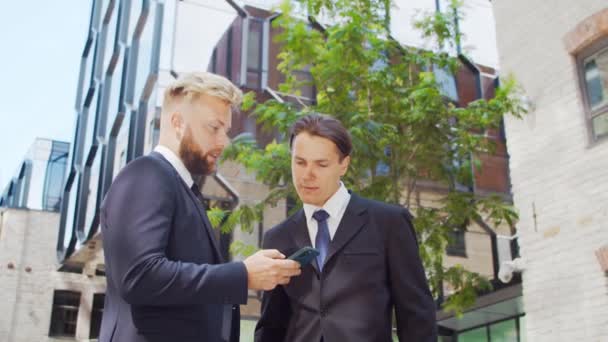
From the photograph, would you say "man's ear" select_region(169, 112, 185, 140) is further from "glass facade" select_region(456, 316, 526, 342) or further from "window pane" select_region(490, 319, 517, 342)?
"window pane" select_region(490, 319, 517, 342)

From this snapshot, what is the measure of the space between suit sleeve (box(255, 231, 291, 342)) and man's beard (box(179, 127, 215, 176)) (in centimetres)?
69

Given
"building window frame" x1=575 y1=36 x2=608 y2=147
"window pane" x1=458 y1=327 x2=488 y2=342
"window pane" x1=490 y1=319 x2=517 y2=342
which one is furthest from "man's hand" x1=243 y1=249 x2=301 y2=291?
"window pane" x1=458 y1=327 x2=488 y2=342

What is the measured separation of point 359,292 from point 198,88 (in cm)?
105

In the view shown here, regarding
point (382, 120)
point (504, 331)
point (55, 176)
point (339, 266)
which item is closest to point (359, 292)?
point (339, 266)

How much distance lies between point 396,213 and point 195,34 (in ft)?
47.2

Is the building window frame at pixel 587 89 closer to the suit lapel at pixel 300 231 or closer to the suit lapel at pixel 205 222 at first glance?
the suit lapel at pixel 300 231

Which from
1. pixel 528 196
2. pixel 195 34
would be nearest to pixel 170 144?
pixel 528 196

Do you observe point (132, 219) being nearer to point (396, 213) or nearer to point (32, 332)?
point (396, 213)

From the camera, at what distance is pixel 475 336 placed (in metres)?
19.1

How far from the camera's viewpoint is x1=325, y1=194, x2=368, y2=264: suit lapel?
2.98 m

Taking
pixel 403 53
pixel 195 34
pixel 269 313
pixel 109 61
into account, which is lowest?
pixel 269 313

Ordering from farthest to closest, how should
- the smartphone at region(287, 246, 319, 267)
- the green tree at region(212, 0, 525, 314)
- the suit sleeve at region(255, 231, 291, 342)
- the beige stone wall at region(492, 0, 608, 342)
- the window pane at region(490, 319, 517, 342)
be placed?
the window pane at region(490, 319, 517, 342) → the beige stone wall at region(492, 0, 608, 342) → the green tree at region(212, 0, 525, 314) → the suit sleeve at region(255, 231, 291, 342) → the smartphone at region(287, 246, 319, 267)

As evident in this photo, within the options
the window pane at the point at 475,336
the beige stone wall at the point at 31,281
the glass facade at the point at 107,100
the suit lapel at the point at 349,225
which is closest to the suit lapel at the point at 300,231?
the suit lapel at the point at 349,225

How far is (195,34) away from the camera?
16750mm
